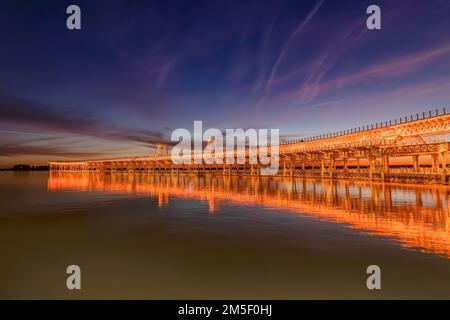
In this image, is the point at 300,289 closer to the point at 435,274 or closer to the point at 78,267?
the point at 435,274

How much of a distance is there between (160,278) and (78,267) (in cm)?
270

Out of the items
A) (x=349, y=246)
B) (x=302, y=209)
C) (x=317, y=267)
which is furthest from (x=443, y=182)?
(x=317, y=267)

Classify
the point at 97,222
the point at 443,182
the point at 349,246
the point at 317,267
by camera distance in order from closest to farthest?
the point at 317,267 → the point at 349,246 → the point at 97,222 → the point at 443,182

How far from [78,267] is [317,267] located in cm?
685

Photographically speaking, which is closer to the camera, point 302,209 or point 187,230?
point 187,230

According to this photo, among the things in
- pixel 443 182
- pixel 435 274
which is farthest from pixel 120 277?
pixel 443 182

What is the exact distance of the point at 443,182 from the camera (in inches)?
1320

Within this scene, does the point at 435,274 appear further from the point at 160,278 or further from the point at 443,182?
the point at 443,182

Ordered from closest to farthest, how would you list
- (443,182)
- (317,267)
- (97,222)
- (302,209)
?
(317,267)
(97,222)
(302,209)
(443,182)
